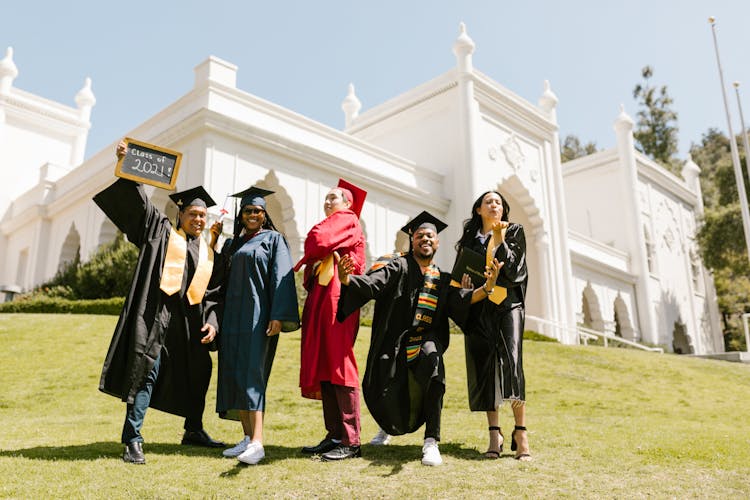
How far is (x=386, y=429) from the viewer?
14.3 feet

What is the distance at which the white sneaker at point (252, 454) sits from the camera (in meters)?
3.92

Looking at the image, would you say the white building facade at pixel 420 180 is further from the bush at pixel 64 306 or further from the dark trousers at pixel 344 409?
the dark trousers at pixel 344 409

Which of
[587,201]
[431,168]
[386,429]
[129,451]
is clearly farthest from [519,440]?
[587,201]

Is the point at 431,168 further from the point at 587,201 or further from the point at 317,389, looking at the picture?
Result: the point at 317,389

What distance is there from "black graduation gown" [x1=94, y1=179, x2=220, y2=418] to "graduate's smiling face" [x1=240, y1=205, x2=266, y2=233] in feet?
1.44

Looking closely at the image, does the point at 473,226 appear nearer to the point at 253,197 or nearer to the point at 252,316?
the point at 253,197

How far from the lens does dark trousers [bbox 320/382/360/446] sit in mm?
4246

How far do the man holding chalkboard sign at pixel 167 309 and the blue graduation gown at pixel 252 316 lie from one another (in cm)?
23

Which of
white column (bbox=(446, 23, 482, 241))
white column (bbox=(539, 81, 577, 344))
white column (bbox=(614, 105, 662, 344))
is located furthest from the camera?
white column (bbox=(614, 105, 662, 344))

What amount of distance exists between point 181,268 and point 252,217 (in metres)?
0.63

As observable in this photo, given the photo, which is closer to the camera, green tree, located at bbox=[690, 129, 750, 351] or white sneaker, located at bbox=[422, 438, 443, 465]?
white sneaker, located at bbox=[422, 438, 443, 465]

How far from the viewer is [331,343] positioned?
4328 mm

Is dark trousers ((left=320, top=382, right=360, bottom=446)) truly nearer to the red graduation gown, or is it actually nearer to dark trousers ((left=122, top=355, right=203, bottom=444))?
the red graduation gown

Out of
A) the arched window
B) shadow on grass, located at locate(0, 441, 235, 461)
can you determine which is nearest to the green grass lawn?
shadow on grass, located at locate(0, 441, 235, 461)
